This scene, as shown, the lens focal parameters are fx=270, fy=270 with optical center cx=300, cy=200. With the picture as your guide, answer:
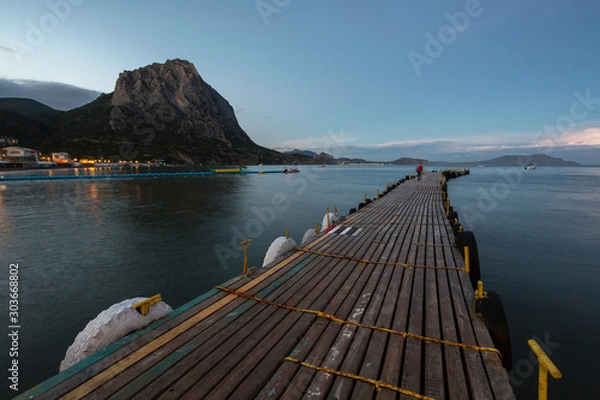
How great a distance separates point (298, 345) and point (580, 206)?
4961 cm

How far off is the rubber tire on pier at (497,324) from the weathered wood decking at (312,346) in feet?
0.88

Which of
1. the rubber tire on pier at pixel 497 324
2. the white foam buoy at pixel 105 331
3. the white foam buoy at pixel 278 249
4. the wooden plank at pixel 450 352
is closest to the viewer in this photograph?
the wooden plank at pixel 450 352

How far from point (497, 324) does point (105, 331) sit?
7.94 m

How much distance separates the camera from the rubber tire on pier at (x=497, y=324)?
530 centimetres

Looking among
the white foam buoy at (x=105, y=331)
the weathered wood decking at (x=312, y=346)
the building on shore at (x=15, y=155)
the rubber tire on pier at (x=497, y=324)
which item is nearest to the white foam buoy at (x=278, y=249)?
the weathered wood decking at (x=312, y=346)

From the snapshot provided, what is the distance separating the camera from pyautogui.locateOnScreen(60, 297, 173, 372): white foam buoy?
5.43 m

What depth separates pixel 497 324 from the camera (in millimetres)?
5477

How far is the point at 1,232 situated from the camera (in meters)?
21.7

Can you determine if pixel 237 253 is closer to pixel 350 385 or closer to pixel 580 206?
pixel 350 385

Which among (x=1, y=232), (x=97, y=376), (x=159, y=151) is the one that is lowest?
(x=1, y=232)

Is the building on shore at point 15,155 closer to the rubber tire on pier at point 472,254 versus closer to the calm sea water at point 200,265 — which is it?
the calm sea water at point 200,265

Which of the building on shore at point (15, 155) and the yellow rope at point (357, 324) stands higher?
the building on shore at point (15, 155)

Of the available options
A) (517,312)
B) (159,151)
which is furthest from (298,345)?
(159,151)

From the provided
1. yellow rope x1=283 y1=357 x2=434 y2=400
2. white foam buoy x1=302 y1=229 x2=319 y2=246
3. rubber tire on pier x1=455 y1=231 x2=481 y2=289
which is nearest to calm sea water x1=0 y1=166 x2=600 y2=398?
rubber tire on pier x1=455 y1=231 x2=481 y2=289
